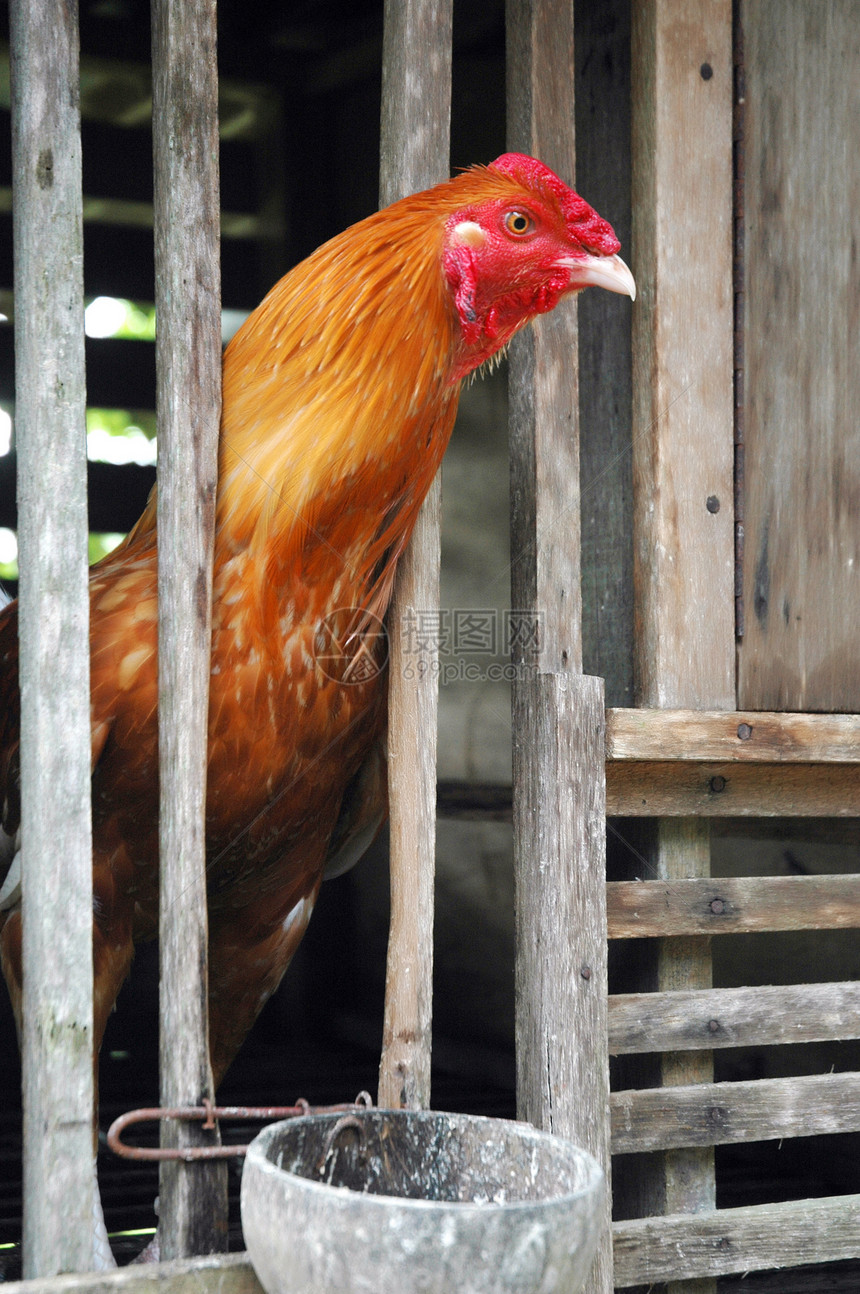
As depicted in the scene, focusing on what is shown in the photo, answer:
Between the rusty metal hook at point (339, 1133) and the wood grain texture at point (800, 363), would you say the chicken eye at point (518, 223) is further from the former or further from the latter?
the rusty metal hook at point (339, 1133)

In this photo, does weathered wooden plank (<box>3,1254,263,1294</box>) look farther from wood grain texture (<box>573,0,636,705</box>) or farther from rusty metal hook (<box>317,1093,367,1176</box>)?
wood grain texture (<box>573,0,636,705</box>)

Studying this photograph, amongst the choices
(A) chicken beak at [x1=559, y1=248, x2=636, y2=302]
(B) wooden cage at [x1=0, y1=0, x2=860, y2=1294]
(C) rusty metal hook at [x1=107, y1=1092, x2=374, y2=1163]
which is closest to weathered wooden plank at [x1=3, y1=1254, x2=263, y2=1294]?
(B) wooden cage at [x1=0, y1=0, x2=860, y2=1294]

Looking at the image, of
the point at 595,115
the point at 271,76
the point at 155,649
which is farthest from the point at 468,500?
the point at 155,649

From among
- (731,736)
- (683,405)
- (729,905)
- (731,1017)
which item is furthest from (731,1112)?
(683,405)

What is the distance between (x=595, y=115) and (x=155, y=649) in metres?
1.73

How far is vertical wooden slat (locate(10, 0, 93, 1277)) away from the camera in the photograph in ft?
5.70

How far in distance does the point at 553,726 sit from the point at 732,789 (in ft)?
1.95

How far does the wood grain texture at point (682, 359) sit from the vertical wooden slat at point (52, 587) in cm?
126

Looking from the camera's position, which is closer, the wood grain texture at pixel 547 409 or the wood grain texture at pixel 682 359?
the wood grain texture at pixel 547 409

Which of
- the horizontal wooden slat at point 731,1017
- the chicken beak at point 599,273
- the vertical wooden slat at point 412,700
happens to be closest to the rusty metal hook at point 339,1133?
the vertical wooden slat at point 412,700

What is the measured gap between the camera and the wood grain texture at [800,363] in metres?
2.68

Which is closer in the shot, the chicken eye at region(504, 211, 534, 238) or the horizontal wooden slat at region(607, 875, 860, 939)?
the chicken eye at region(504, 211, 534, 238)

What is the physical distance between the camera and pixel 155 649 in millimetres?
2057

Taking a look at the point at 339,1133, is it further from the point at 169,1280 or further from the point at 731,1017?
the point at 731,1017
